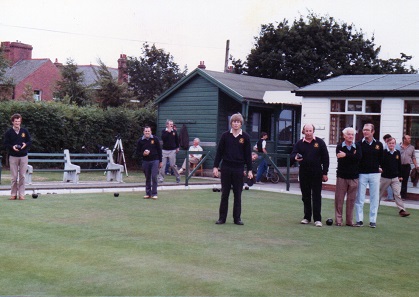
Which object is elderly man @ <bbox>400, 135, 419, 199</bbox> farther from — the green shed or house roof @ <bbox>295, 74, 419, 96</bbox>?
the green shed

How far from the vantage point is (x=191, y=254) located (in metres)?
8.71

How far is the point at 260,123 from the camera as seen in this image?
27078mm

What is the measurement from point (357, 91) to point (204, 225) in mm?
10373

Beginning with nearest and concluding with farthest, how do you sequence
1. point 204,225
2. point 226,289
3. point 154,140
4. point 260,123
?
point 226,289, point 204,225, point 154,140, point 260,123

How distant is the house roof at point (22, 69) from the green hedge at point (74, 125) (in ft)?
101

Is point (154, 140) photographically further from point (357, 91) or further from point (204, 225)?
point (357, 91)

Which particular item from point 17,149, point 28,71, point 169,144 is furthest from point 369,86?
point 28,71

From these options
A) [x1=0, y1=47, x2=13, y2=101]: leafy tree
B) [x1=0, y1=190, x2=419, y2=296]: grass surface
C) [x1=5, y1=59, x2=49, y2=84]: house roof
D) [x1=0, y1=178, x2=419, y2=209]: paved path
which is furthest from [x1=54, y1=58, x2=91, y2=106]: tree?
[x1=0, y1=190, x2=419, y2=296]: grass surface

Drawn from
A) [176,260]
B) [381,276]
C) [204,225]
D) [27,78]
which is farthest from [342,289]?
[27,78]

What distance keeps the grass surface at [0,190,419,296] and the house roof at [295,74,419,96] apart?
251 inches

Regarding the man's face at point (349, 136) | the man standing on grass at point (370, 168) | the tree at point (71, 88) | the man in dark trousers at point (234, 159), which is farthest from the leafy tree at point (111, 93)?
the man's face at point (349, 136)

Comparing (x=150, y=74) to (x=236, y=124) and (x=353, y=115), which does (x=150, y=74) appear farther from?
(x=236, y=124)

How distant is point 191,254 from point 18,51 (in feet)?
176

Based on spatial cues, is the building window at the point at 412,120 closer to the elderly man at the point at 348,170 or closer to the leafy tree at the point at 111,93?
the elderly man at the point at 348,170
